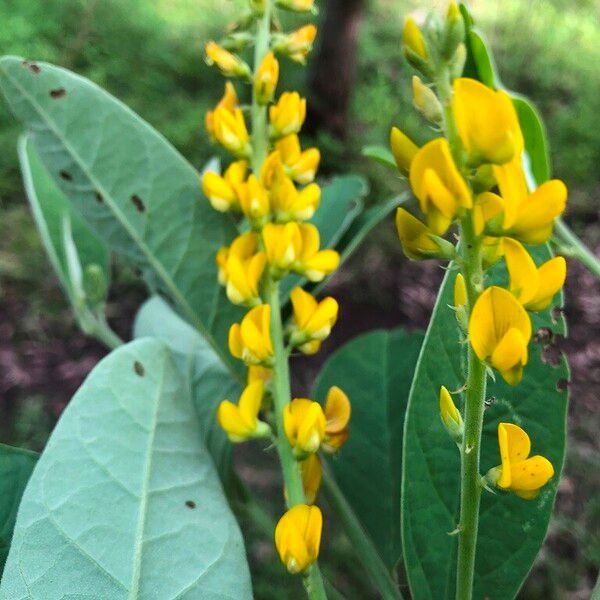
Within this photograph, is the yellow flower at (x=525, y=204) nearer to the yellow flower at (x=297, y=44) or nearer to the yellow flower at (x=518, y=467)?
the yellow flower at (x=518, y=467)

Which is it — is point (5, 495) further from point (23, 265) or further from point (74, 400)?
point (23, 265)

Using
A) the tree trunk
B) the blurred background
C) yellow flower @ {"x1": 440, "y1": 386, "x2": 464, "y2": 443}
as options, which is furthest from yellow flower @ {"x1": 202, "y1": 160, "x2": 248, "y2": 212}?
the tree trunk

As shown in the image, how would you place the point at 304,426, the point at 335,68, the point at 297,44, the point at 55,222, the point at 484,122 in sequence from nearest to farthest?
the point at 484,122
the point at 304,426
the point at 297,44
the point at 55,222
the point at 335,68

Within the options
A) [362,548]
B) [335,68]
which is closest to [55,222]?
[362,548]

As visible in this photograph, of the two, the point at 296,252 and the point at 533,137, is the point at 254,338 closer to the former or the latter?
the point at 296,252

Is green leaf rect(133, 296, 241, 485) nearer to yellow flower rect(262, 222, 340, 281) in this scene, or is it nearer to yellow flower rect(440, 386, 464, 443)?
yellow flower rect(262, 222, 340, 281)

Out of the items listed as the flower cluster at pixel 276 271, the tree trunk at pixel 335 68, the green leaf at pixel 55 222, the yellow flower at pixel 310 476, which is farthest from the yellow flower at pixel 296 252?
the tree trunk at pixel 335 68
